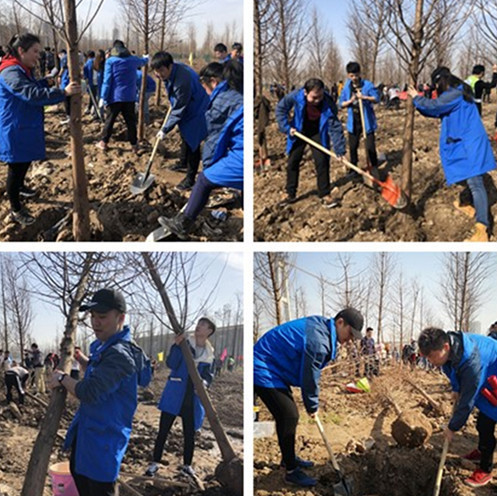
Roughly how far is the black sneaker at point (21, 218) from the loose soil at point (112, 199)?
31 mm

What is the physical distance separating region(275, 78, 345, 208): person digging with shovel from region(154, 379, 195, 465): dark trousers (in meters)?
1.53

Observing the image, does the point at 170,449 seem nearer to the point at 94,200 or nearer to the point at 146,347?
the point at 146,347

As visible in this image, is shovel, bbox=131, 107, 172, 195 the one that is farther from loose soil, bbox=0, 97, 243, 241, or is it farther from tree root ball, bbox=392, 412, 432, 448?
tree root ball, bbox=392, 412, 432, 448

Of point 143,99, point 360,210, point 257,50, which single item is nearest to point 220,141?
point 257,50

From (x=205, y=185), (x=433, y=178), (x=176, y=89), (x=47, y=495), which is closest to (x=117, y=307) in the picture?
(x=205, y=185)

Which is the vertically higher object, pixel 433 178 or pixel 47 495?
pixel 433 178

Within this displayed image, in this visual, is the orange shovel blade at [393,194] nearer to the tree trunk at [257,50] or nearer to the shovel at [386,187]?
the shovel at [386,187]

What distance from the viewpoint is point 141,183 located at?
14.0 ft

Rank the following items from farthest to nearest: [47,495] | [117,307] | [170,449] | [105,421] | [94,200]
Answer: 1. [94,200]
2. [170,449]
3. [47,495]
4. [117,307]
5. [105,421]

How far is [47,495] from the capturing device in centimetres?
360

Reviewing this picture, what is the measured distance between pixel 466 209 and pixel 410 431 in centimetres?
160

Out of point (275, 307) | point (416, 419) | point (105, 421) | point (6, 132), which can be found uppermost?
point (6, 132)

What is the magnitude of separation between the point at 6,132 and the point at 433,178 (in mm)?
3003

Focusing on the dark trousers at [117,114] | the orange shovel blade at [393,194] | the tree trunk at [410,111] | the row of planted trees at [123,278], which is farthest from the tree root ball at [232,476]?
the dark trousers at [117,114]
